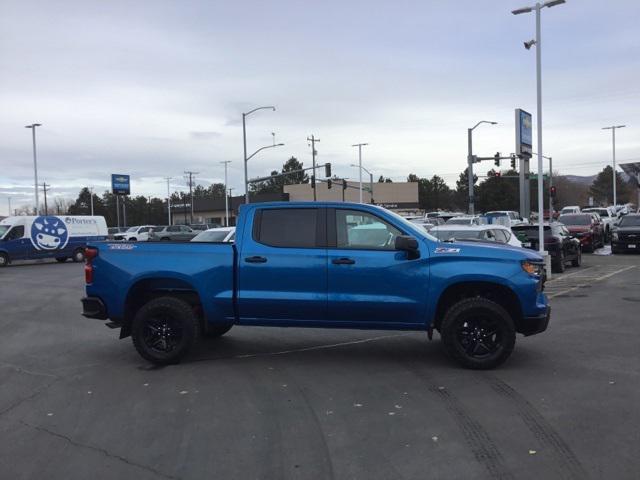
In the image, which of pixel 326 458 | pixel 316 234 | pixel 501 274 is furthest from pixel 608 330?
pixel 326 458

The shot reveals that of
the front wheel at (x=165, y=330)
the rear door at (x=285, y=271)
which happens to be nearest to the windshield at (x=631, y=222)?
the rear door at (x=285, y=271)

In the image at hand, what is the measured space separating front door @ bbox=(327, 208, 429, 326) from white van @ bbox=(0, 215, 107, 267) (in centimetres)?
2472

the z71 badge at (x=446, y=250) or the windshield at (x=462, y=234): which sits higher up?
the z71 badge at (x=446, y=250)

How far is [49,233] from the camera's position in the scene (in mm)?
27750

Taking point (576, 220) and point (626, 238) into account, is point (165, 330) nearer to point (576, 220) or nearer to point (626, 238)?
point (626, 238)

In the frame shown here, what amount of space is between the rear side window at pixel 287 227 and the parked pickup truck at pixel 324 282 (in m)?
0.01

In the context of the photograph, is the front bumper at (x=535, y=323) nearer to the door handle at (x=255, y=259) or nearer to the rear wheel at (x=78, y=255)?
the door handle at (x=255, y=259)

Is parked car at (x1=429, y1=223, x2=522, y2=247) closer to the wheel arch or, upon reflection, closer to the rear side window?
the wheel arch

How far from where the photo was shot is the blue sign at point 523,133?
18.9 meters

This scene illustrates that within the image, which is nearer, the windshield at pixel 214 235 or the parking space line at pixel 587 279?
the parking space line at pixel 587 279

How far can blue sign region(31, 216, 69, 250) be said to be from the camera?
27.2 m

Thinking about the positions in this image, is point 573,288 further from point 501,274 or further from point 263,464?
point 263,464

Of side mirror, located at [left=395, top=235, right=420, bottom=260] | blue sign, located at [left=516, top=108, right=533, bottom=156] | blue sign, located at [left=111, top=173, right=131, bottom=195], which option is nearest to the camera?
side mirror, located at [left=395, top=235, right=420, bottom=260]

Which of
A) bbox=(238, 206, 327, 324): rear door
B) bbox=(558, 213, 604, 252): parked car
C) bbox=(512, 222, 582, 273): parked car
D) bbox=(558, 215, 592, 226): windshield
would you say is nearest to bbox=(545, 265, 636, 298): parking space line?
bbox=(512, 222, 582, 273): parked car
